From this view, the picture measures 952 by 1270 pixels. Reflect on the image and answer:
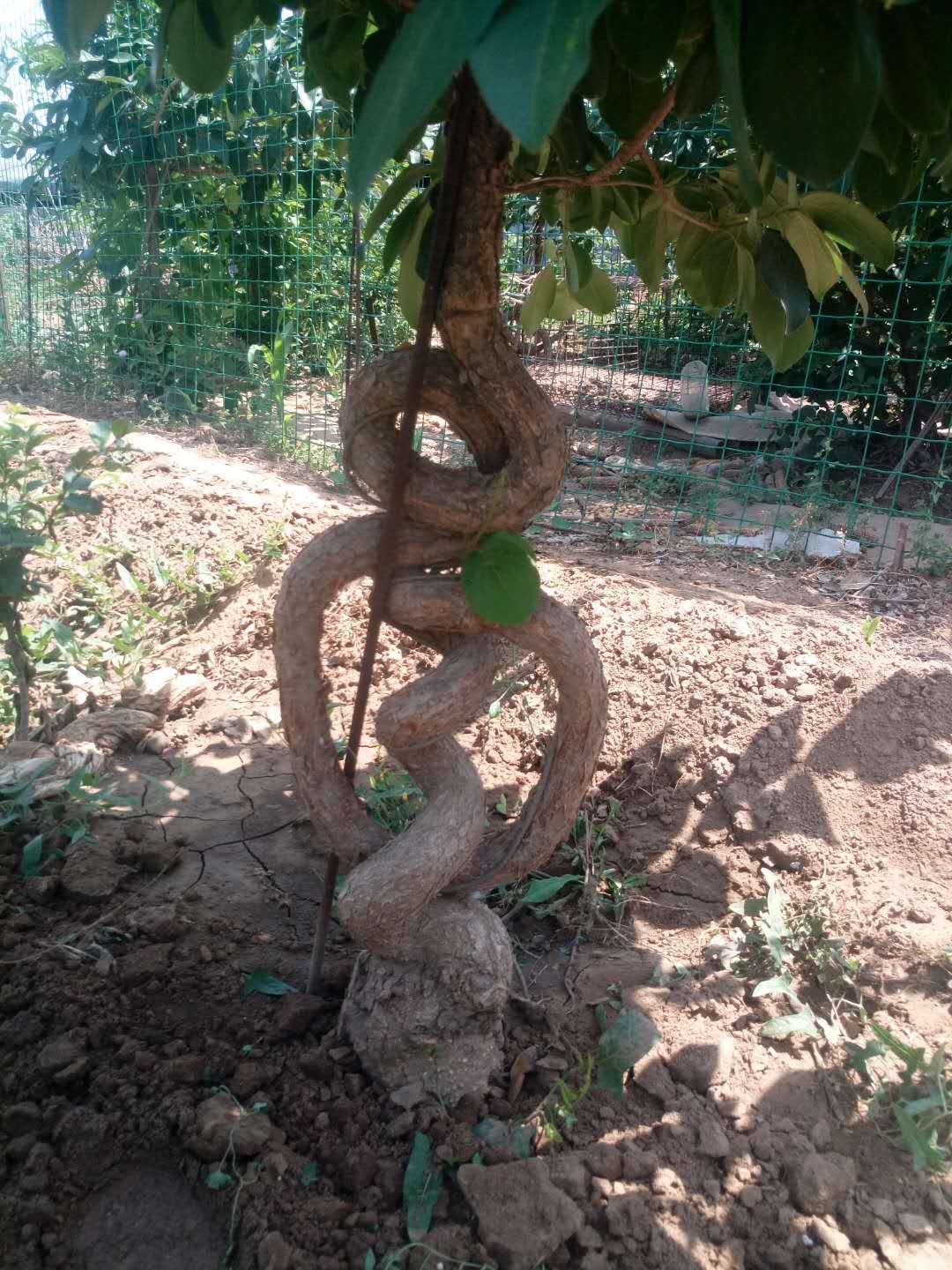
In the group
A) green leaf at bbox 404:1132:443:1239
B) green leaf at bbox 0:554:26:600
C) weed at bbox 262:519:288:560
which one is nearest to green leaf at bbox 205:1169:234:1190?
green leaf at bbox 404:1132:443:1239

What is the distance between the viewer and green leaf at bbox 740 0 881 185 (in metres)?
0.75

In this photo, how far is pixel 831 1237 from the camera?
4.88 feet

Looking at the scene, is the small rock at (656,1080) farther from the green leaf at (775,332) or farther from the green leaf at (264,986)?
the green leaf at (775,332)

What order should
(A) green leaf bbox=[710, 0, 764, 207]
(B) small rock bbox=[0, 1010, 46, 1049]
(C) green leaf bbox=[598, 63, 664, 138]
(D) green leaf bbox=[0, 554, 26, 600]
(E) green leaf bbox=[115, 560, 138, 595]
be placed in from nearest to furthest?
1. (A) green leaf bbox=[710, 0, 764, 207]
2. (C) green leaf bbox=[598, 63, 664, 138]
3. (B) small rock bbox=[0, 1010, 46, 1049]
4. (D) green leaf bbox=[0, 554, 26, 600]
5. (E) green leaf bbox=[115, 560, 138, 595]

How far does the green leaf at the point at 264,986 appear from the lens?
1.93 meters

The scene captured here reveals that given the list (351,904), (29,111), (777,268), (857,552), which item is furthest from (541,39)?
(29,111)

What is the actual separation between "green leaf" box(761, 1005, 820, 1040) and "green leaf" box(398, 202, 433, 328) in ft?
4.99

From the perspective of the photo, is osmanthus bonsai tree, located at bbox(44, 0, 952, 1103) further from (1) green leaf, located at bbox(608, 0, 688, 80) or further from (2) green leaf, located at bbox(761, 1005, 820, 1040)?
(2) green leaf, located at bbox(761, 1005, 820, 1040)

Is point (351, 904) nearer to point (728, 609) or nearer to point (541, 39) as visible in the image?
point (541, 39)

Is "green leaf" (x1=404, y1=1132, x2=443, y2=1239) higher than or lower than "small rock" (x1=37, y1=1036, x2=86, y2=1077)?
lower

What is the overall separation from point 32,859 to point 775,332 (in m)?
2.02

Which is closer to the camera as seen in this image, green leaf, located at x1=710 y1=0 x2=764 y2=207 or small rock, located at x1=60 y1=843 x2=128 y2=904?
green leaf, located at x1=710 y1=0 x2=764 y2=207

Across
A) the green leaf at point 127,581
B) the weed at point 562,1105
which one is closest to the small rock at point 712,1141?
the weed at point 562,1105

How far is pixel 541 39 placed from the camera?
23.7 inches
